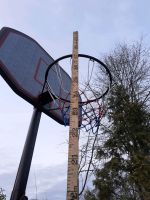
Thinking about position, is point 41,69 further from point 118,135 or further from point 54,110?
point 118,135

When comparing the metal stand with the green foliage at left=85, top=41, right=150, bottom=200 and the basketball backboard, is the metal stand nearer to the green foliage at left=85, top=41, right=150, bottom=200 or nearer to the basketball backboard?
the basketball backboard

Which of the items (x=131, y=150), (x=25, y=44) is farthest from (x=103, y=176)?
(x=25, y=44)

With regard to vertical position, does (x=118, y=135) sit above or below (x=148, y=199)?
above

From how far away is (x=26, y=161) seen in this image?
8.32 metres

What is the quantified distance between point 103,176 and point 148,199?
328 centimetres

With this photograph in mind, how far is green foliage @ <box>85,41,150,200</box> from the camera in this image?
1440 cm

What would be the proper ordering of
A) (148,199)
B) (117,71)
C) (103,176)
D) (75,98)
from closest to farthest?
1. (75,98)
2. (148,199)
3. (103,176)
4. (117,71)

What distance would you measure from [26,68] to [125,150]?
868 cm

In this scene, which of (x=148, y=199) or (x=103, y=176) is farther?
(x=103, y=176)

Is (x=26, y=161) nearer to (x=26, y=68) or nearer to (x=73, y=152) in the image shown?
(x=26, y=68)

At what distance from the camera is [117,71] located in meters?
17.7

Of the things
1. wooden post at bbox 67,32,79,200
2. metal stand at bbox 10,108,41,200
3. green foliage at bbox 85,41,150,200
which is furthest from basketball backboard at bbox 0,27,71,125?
green foliage at bbox 85,41,150,200

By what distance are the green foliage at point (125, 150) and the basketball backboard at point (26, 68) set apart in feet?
18.4

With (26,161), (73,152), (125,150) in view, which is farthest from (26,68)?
(125,150)
